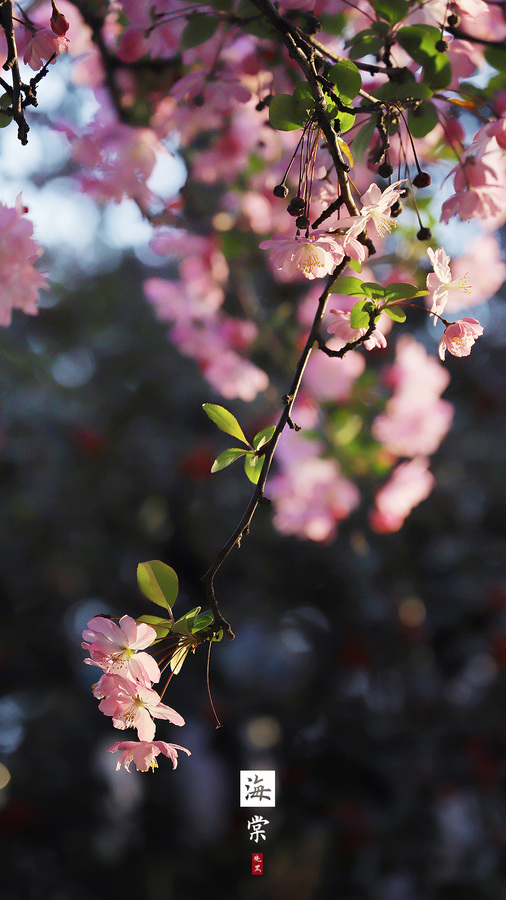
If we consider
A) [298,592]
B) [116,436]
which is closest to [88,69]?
[116,436]

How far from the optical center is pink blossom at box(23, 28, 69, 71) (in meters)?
0.40

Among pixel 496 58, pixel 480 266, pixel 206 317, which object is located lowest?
pixel 496 58

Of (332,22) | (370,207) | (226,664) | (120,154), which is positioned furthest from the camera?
(226,664)

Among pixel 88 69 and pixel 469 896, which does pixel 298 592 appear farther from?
pixel 88 69

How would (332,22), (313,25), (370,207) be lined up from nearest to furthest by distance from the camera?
(370,207)
(313,25)
(332,22)

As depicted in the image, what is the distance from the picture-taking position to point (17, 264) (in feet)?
1.81

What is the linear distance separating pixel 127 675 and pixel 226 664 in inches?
37.1

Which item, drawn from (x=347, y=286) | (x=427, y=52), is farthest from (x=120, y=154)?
(x=347, y=286)

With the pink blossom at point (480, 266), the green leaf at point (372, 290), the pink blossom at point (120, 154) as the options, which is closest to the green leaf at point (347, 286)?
the green leaf at point (372, 290)

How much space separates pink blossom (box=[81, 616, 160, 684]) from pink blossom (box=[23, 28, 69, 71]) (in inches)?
15.0

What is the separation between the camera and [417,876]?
1146 millimetres

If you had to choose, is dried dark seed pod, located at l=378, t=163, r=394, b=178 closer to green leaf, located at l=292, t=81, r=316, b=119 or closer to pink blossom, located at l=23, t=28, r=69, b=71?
green leaf, located at l=292, t=81, r=316, b=119

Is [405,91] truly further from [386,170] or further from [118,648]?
[118,648]

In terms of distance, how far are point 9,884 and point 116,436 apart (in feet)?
3.04
